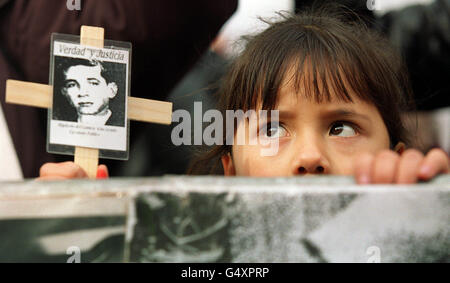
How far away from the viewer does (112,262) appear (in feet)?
1.75

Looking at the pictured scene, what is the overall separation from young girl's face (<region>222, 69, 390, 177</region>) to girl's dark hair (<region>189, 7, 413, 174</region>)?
22 mm

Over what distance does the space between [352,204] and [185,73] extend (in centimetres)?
85

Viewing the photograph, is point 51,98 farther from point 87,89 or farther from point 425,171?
point 425,171

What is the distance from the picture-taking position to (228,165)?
49.7 inches

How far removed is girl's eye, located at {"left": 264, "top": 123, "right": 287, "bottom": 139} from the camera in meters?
1.03

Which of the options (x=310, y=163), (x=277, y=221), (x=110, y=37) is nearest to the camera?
(x=277, y=221)

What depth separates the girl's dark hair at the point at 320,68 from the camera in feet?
3.49

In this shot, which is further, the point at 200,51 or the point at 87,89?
the point at 200,51

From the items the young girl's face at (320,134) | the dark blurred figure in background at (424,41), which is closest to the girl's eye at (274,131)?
the young girl's face at (320,134)

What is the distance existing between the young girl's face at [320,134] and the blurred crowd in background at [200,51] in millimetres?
278

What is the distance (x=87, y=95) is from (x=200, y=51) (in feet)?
1.85

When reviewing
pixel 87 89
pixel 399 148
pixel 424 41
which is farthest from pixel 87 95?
pixel 424 41

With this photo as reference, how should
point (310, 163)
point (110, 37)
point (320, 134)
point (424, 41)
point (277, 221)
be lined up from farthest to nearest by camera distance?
1. point (424, 41)
2. point (110, 37)
3. point (320, 134)
4. point (310, 163)
5. point (277, 221)

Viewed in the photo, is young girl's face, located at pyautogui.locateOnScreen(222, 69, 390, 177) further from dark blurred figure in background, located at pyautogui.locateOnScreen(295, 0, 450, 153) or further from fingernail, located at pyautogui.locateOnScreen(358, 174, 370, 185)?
dark blurred figure in background, located at pyautogui.locateOnScreen(295, 0, 450, 153)
